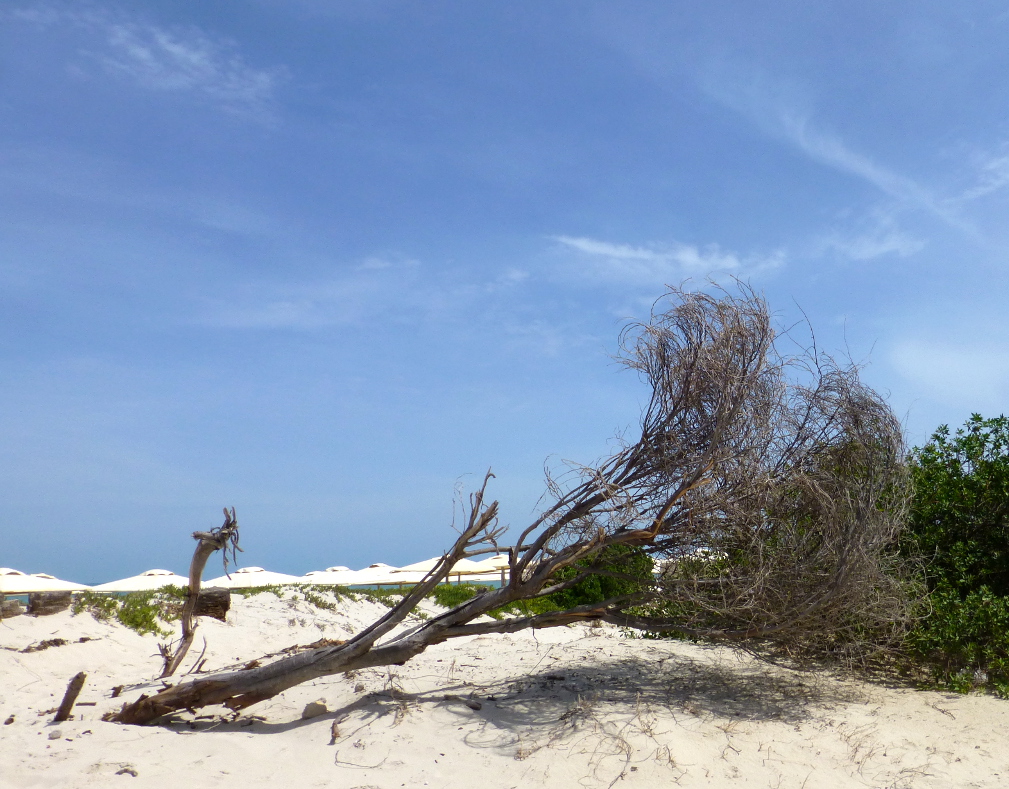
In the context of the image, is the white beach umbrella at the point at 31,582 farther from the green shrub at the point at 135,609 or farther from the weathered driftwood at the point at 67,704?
the weathered driftwood at the point at 67,704

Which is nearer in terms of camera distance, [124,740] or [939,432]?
[124,740]

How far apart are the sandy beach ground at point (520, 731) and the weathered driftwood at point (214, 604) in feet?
8.88

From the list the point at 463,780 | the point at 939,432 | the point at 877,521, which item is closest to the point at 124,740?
the point at 463,780

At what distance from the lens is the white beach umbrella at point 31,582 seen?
16.4 m

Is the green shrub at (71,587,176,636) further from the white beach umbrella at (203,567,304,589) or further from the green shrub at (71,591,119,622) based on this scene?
the white beach umbrella at (203,567,304,589)

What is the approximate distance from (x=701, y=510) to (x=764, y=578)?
0.84 meters

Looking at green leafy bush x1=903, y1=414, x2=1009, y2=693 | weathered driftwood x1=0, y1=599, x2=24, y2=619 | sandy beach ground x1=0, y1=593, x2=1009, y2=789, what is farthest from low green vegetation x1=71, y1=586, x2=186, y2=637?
green leafy bush x1=903, y1=414, x2=1009, y2=693

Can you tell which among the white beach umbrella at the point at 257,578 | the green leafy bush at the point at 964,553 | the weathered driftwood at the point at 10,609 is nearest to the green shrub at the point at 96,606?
the weathered driftwood at the point at 10,609

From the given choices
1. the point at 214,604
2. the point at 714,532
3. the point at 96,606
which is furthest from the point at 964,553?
the point at 96,606

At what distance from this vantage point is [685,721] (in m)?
6.70

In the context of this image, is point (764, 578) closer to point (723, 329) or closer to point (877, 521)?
point (877, 521)

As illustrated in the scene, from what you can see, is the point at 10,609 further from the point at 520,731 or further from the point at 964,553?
the point at 964,553

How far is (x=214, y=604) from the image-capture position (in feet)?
38.8

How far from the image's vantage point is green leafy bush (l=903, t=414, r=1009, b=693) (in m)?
7.87
